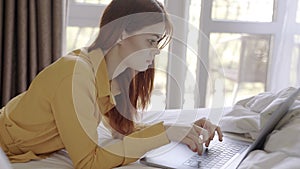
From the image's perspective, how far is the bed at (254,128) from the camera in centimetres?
104

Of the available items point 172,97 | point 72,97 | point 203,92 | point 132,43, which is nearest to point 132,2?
point 132,43

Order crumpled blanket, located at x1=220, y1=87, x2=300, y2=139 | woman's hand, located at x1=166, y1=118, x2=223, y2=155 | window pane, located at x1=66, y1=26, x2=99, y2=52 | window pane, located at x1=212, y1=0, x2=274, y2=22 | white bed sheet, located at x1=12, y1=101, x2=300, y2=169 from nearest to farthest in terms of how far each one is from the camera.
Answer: white bed sheet, located at x1=12, y1=101, x2=300, y2=169
woman's hand, located at x1=166, y1=118, x2=223, y2=155
crumpled blanket, located at x1=220, y1=87, x2=300, y2=139
window pane, located at x1=66, y1=26, x2=99, y2=52
window pane, located at x1=212, y1=0, x2=274, y2=22

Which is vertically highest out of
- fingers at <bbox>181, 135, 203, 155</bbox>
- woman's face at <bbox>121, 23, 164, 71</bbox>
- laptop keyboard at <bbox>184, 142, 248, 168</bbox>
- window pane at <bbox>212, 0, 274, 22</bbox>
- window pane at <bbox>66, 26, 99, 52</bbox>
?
window pane at <bbox>212, 0, 274, 22</bbox>

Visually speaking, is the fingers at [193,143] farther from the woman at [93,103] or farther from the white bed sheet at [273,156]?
the white bed sheet at [273,156]

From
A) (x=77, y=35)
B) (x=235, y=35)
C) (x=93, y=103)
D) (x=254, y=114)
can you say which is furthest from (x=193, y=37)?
(x=93, y=103)

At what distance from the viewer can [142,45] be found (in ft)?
3.92

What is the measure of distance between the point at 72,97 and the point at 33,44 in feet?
4.29

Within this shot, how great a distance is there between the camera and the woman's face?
1185 mm

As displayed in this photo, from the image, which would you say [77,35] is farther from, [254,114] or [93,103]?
[93,103]

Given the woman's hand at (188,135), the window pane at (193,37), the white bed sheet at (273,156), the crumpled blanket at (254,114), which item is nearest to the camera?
the white bed sheet at (273,156)

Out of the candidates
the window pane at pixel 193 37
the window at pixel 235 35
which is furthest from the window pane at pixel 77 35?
the window pane at pixel 193 37

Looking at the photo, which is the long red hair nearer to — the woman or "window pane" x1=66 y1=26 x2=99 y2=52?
the woman

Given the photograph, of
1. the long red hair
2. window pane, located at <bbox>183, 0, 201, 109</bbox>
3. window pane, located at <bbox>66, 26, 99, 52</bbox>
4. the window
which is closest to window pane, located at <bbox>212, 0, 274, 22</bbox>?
the window

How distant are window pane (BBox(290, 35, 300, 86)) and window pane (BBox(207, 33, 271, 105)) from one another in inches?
8.4
